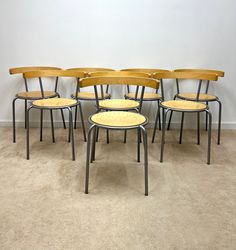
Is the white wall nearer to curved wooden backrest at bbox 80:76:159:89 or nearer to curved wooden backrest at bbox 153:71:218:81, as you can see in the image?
curved wooden backrest at bbox 153:71:218:81

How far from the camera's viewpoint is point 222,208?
1752 millimetres

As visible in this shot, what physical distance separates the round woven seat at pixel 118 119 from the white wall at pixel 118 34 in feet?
4.52

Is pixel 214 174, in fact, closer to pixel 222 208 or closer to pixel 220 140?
pixel 222 208

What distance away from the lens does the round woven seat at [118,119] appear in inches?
72.2

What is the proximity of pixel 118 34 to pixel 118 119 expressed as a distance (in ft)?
5.32

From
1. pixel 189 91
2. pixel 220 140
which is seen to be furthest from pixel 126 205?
pixel 189 91

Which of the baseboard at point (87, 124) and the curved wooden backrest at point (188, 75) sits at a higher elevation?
the curved wooden backrest at point (188, 75)

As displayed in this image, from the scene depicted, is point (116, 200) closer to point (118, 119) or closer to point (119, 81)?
point (118, 119)

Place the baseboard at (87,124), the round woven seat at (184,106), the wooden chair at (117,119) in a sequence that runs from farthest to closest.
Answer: the baseboard at (87,124) → the round woven seat at (184,106) → the wooden chair at (117,119)

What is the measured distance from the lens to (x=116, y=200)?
5.99 ft

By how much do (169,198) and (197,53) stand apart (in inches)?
80.8

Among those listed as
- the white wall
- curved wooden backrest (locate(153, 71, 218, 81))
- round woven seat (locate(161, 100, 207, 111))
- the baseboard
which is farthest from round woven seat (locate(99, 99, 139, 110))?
the baseboard

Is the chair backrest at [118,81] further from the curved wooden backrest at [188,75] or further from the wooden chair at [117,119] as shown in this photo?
the curved wooden backrest at [188,75]

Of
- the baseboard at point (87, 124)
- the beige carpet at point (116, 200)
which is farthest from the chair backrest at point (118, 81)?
the baseboard at point (87, 124)
